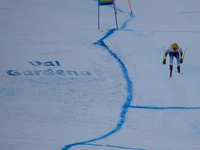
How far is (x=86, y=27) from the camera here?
1355cm

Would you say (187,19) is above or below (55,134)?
above

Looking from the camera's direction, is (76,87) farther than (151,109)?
Yes

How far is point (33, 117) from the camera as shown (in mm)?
7586

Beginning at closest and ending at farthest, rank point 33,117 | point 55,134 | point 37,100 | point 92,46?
point 55,134
point 33,117
point 37,100
point 92,46

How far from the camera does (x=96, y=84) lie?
29.5 ft

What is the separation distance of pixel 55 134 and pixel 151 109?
2.57 metres

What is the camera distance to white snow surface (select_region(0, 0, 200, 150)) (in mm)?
6949

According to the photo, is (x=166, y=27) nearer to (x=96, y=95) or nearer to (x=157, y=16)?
(x=157, y=16)

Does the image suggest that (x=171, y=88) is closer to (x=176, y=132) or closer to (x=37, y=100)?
(x=176, y=132)

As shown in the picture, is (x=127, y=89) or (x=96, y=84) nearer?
(x=127, y=89)

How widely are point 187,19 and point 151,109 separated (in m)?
7.92

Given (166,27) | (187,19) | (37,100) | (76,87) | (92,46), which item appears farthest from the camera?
(187,19)

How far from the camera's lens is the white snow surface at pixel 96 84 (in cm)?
695

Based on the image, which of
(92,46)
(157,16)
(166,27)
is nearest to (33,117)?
(92,46)
